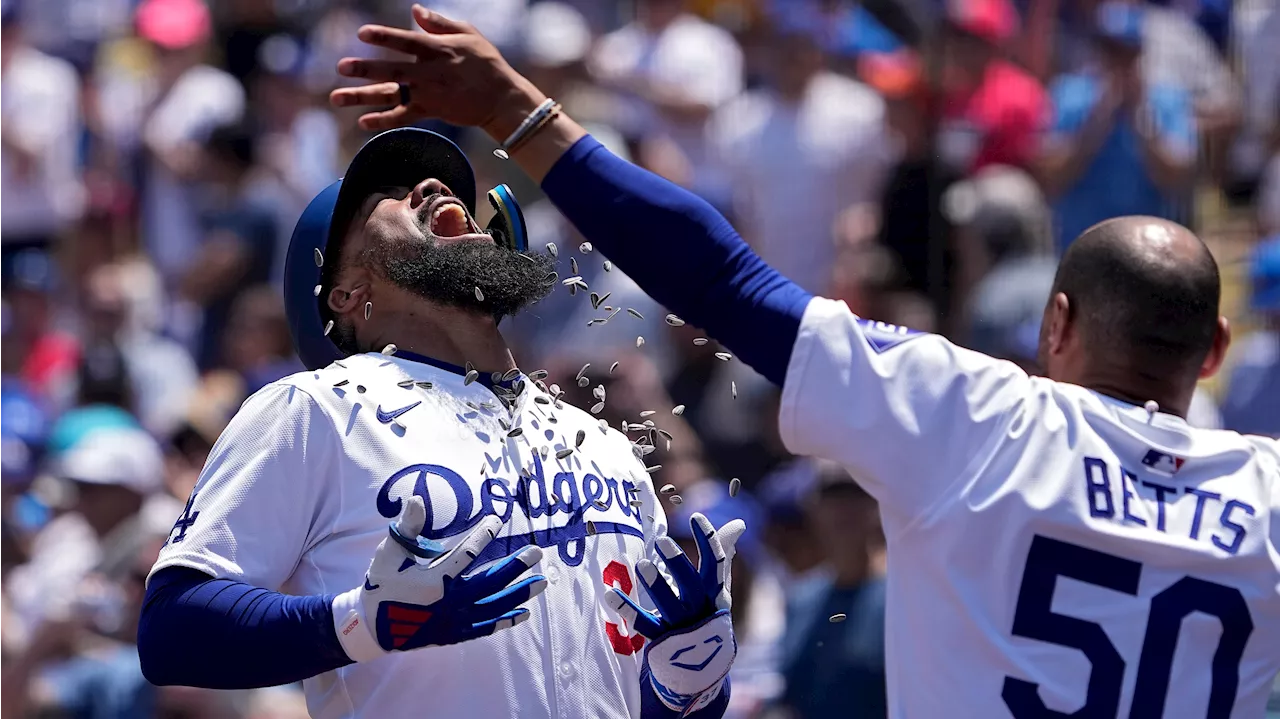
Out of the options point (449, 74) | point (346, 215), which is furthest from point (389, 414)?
point (449, 74)

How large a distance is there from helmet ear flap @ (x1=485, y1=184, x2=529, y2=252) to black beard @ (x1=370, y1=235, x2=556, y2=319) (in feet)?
0.45

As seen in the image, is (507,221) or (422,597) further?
(507,221)

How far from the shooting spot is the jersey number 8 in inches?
111

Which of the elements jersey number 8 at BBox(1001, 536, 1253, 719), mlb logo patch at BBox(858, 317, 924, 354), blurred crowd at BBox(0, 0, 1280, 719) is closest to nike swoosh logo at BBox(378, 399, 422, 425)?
mlb logo patch at BBox(858, 317, 924, 354)

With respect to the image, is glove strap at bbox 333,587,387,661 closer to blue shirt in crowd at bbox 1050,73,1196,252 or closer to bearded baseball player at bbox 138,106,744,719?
bearded baseball player at bbox 138,106,744,719

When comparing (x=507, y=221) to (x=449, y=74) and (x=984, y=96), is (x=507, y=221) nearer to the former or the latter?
(x=449, y=74)

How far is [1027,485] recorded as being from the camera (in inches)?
112

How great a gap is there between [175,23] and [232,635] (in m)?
7.48

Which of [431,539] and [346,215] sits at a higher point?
[346,215]

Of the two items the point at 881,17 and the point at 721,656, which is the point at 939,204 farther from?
the point at 721,656

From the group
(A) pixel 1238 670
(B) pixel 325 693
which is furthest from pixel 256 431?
(A) pixel 1238 670

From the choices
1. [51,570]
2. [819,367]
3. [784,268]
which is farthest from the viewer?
[784,268]

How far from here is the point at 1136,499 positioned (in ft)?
9.50

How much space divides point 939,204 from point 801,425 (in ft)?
14.1
